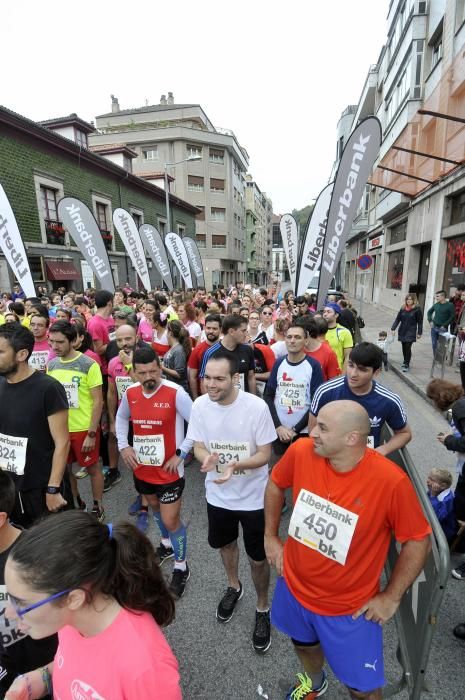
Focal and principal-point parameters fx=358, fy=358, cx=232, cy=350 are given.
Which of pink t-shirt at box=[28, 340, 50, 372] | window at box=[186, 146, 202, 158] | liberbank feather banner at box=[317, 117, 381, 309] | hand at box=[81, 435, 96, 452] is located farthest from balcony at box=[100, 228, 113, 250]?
window at box=[186, 146, 202, 158]

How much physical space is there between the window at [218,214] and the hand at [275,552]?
4387cm

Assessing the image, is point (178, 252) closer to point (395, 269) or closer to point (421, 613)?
point (395, 269)

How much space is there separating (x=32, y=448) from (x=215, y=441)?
1.29m

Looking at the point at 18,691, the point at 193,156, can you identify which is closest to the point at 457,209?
the point at 18,691

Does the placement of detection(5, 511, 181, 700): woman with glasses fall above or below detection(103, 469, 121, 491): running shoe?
above

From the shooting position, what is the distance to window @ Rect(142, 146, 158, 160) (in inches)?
1559

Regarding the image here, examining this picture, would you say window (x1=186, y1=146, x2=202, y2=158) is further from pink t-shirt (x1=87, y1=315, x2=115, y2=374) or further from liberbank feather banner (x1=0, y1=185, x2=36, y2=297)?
pink t-shirt (x1=87, y1=315, x2=115, y2=374)

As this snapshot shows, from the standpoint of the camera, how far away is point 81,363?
3473mm

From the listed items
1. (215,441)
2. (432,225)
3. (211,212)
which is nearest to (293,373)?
(215,441)

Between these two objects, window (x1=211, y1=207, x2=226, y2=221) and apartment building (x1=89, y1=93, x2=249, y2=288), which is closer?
apartment building (x1=89, y1=93, x2=249, y2=288)

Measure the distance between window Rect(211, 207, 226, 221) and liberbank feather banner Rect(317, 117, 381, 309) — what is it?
3956 centimetres

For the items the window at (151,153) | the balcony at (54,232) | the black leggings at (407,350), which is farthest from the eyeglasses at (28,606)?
the window at (151,153)

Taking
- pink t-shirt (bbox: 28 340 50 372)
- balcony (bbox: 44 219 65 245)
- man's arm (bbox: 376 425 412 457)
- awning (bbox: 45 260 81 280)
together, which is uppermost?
balcony (bbox: 44 219 65 245)

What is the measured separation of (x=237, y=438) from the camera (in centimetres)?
236
